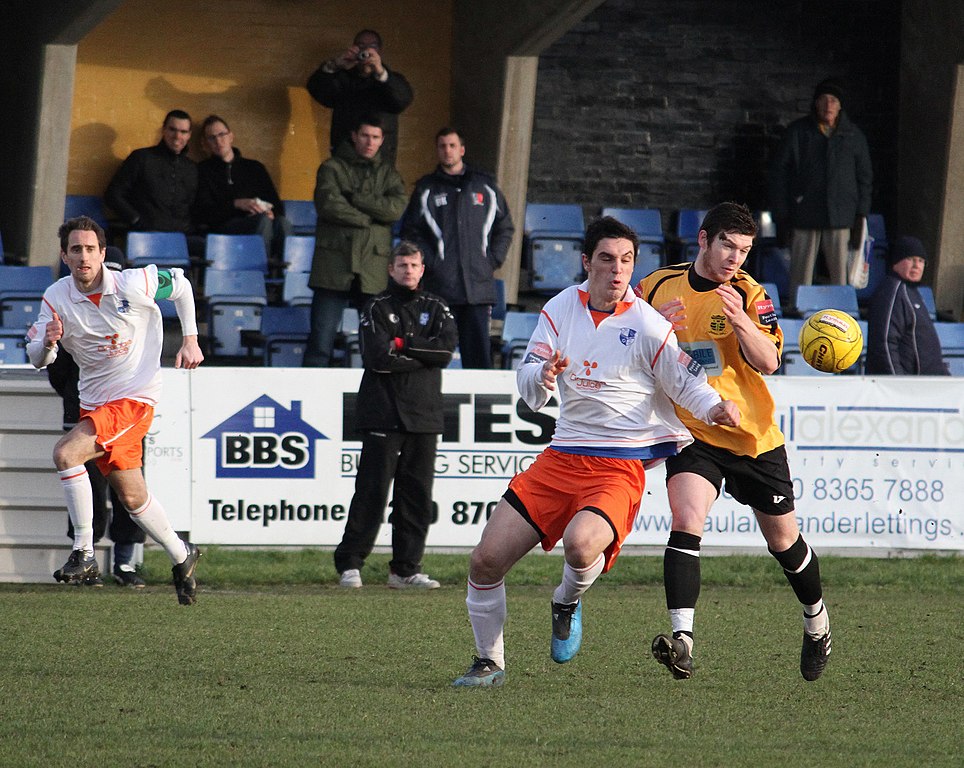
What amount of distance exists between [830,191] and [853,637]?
7.71 m

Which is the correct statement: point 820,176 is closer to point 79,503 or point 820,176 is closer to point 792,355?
point 792,355

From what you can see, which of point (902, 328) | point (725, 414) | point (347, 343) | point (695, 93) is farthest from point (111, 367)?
point (695, 93)

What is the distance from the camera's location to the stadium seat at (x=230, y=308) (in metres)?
13.0

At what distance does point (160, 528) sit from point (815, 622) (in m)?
3.69

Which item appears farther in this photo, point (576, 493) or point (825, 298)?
point (825, 298)

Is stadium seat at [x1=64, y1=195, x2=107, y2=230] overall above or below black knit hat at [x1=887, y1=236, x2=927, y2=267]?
above

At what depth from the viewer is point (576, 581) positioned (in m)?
6.06

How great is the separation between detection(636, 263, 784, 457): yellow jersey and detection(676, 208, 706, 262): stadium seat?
948cm

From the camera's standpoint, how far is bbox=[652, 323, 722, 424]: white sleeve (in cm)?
589

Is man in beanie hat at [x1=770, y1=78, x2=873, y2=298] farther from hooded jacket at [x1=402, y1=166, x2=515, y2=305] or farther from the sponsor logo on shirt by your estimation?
the sponsor logo on shirt

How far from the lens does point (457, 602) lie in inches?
351

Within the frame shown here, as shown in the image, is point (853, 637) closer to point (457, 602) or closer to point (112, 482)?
point (457, 602)

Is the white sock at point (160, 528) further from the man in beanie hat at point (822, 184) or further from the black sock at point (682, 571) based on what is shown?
the man in beanie hat at point (822, 184)

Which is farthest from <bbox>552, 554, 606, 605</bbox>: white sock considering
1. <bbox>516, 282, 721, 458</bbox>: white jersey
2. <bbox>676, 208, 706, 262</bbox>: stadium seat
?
<bbox>676, 208, 706, 262</bbox>: stadium seat
